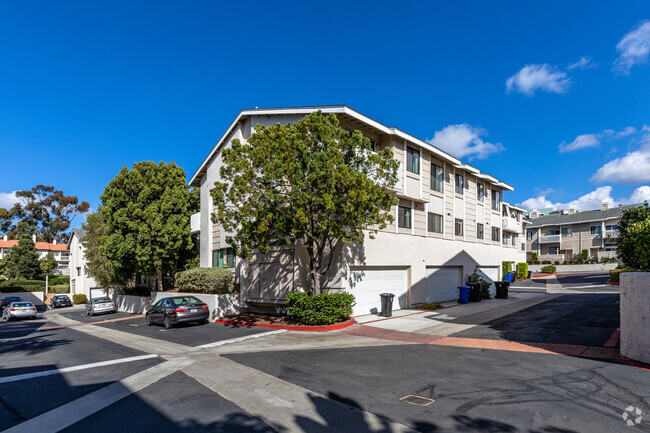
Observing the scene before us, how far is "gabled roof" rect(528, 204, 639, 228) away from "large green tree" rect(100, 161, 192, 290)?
55.0 meters

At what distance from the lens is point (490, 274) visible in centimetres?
2900

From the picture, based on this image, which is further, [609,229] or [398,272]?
[609,229]

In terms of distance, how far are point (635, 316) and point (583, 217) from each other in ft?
189

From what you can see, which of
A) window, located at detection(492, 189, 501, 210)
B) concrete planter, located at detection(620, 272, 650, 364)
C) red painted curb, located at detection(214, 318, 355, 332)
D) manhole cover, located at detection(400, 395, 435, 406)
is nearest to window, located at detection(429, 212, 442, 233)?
red painted curb, located at detection(214, 318, 355, 332)

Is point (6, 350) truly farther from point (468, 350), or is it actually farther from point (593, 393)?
point (593, 393)

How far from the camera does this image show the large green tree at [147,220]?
25.3 m

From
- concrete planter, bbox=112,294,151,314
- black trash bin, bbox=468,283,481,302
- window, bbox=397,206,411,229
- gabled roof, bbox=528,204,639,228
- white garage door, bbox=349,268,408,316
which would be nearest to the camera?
white garage door, bbox=349,268,408,316

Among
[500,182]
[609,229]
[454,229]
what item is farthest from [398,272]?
[609,229]

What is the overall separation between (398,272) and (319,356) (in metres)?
10.5

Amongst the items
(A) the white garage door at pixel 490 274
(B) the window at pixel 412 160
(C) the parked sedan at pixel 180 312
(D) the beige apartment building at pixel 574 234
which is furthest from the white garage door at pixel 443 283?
(D) the beige apartment building at pixel 574 234

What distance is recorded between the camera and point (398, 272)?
19875 millimetres

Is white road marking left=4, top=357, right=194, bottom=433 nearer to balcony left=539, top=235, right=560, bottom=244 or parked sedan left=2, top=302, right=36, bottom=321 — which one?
parked sedan left=2, top=302, right=36, bottom=321

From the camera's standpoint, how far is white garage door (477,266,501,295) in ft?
89.6

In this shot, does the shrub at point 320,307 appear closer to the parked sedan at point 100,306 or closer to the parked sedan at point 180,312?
the parked sedan at point 180,312
